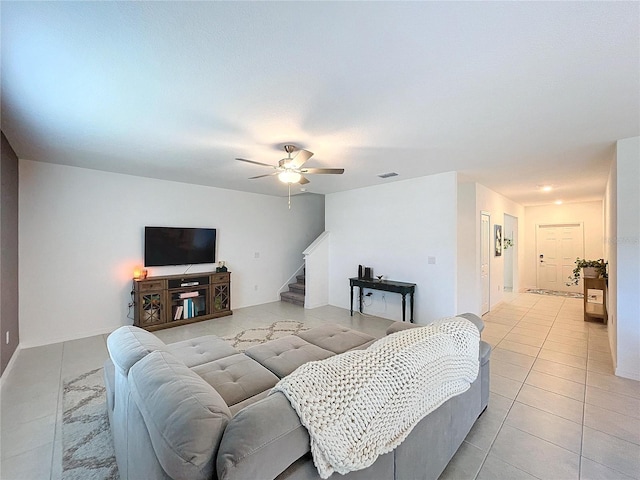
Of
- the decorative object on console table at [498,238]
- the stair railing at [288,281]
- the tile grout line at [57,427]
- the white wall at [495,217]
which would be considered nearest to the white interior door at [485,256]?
the white wall at [495,217]

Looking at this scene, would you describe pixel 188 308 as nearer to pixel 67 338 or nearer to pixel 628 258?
pixel 67 338

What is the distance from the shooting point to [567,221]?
7.71m

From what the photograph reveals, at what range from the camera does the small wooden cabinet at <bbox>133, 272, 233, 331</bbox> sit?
437 cm

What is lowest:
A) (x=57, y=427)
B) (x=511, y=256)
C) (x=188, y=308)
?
(x=57, y=427)

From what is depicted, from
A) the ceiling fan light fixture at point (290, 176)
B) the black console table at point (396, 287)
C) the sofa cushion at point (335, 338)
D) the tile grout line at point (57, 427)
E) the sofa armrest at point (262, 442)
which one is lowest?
the tile grout line at point (57, 427)

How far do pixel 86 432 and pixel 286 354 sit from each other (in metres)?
1.55

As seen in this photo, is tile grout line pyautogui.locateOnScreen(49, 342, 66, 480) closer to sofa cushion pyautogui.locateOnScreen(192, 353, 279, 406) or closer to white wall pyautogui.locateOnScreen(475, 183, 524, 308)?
sofa cushion pyautogui.locateOnScreen(192, 353, 279, 406)

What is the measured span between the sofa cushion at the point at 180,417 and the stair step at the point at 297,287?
5091mm

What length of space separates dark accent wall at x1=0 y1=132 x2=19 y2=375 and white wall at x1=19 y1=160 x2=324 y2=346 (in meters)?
0.24

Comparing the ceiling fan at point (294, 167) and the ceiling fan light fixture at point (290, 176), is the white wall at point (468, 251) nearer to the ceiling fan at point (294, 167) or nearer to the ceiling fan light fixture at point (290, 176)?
the ceiling fan at point (294, 167)

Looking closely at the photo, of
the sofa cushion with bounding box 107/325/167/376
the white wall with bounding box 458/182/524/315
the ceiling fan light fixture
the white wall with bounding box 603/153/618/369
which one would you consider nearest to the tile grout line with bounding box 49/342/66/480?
the sofa cushion with bounding box 107/325/167/376

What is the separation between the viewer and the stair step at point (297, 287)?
6.43 meters

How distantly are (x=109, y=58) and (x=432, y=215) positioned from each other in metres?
4.27

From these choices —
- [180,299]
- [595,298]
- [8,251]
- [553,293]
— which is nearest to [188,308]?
[180,299]
